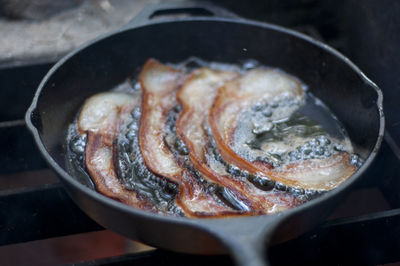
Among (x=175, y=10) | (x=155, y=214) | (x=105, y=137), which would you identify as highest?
(x=175, y=10)

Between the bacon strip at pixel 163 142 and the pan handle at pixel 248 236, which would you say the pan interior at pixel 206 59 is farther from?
the pan handle at pixel 248 236

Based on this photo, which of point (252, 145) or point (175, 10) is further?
point (175, 10)

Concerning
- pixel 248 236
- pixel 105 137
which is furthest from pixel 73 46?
pixel 248 236

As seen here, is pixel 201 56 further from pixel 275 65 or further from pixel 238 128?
pixel 238 128

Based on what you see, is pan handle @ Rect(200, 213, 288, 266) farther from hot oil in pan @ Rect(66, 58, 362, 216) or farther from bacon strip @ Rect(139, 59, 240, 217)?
hot oil in pan @ Rect(66, 58, 362, 216)

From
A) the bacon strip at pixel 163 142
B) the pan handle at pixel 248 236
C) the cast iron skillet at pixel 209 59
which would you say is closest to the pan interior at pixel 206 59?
the cast iron skillet at pixel 209 59

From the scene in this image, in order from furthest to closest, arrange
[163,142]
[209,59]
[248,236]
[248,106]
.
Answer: [209,59]
[248,106]
[163,142]
[248,236]

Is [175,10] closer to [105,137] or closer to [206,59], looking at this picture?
[206,59]
